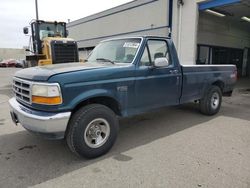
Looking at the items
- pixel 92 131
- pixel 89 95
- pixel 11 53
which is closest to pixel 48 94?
pixel 89 95

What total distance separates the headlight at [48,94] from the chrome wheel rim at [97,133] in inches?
27.0

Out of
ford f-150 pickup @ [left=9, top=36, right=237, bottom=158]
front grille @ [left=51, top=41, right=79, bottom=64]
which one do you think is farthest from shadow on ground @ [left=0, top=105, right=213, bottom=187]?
front grille @ [left=51, top=41, right=79, bottom=64]

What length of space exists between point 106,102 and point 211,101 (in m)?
3.54

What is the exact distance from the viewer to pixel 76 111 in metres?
3.72

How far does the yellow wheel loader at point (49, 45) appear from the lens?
10.7 metres

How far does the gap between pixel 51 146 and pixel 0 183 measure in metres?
1.30

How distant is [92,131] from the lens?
12.7 ft

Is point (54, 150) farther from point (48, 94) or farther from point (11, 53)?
point (11, 53)

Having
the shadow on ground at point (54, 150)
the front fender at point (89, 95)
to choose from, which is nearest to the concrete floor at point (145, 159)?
the shadow on ground at point (54, 150)

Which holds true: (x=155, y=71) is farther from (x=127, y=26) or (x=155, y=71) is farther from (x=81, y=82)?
(x=127, y=26)

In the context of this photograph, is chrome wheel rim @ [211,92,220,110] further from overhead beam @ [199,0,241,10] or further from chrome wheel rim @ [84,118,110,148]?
overhead beam @ [199,0,241,10]

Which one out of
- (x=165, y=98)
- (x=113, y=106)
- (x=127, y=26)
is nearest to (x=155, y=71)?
(x=165, y=98)

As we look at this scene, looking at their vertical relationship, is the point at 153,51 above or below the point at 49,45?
below

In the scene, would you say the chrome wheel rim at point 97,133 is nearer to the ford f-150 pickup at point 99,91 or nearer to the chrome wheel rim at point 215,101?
the ford f-150 pickup at point 99,91
